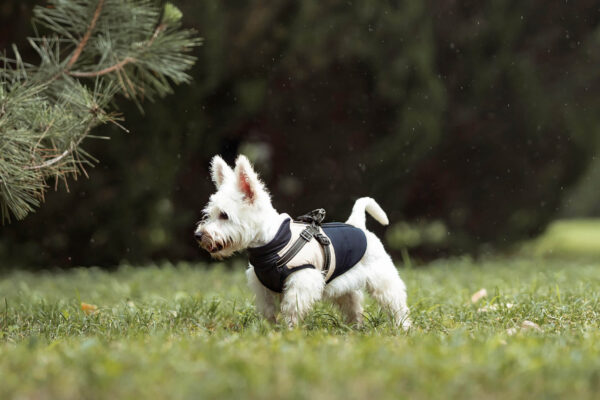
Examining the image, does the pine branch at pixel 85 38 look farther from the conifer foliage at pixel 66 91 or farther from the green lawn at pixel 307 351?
the green lawn at pixel 307 351

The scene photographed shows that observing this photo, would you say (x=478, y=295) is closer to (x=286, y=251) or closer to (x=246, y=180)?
(x=286, y=251)

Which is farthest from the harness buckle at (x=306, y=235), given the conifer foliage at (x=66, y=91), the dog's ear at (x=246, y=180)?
the conifer foliage at (x=66, y=91)

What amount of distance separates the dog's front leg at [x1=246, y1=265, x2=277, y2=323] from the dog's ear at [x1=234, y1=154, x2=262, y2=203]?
17.3 inches

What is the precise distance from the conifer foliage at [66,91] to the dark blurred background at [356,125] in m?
2.85

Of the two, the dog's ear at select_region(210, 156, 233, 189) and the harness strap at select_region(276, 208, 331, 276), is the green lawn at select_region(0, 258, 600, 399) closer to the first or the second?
the harness strap at select_region(276, 208, 331, 276)

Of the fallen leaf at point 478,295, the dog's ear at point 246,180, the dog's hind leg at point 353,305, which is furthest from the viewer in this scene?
the fallen leaf at point 478,295

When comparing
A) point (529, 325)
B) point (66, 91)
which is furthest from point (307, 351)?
point (66, 91)

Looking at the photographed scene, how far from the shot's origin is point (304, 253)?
395 centimetres

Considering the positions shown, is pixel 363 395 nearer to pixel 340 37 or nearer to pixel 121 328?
pixel 121 328

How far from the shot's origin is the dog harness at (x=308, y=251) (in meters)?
3.90

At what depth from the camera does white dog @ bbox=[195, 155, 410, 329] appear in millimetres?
3896

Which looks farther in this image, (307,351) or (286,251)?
(286,251)

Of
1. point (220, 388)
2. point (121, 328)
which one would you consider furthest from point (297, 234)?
point (220, 388)

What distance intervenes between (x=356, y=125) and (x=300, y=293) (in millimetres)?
5607
